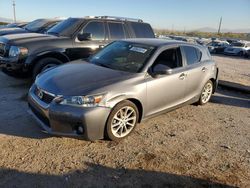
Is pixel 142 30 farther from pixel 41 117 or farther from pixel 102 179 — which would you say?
pixel 102 179

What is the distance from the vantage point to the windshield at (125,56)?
15.5 ft

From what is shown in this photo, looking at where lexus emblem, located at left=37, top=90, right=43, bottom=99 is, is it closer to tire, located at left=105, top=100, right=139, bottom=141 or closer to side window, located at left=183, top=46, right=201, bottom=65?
tire, located at left=105, top=100, right=139, bottom=141

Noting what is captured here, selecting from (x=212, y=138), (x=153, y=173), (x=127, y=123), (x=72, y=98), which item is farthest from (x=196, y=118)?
(x=72, y=98)

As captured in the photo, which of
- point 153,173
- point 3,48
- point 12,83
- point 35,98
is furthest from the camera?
point 12,83

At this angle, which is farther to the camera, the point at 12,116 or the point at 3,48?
the point at 3,48

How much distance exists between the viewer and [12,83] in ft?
23.7

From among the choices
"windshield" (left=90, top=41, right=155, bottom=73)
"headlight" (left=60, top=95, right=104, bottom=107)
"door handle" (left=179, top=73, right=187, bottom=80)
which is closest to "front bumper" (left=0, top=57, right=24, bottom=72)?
"windshield" (left=90, top=41, right=155, bottom=73)

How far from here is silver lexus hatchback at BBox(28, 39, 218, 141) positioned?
3771mm

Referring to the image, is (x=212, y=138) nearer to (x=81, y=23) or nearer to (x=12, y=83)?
(x=81, y=23)

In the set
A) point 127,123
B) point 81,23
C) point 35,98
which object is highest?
point 81,23

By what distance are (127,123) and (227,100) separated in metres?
3.89

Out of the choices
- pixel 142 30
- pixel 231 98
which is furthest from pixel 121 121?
pixel 142 30

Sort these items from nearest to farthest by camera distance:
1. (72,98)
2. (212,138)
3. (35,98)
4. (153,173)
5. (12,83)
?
1. (153,173)
2. (72,98)
3. (35,98)
4. (212,138)
5. (12,83)

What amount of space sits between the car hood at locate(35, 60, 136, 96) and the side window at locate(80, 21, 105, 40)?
8.85 ft
